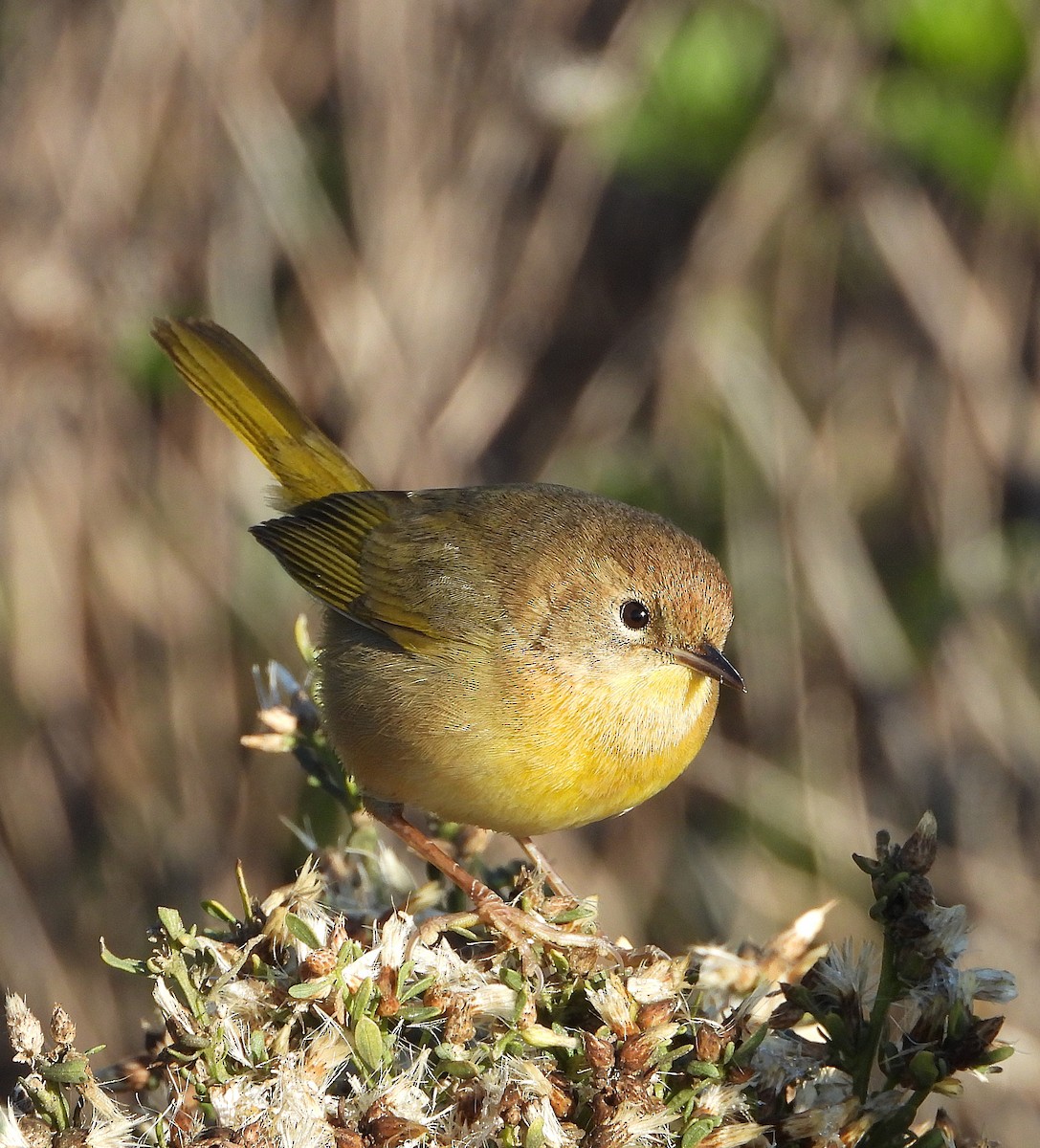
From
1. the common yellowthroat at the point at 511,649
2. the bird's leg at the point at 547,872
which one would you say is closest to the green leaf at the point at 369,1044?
→ the bird's leg at the point at 547,872

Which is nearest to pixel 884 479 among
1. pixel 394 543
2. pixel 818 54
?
pixel 818 54

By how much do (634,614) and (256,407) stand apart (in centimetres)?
114

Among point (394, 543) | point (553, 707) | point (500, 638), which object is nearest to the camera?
point (553, 707)

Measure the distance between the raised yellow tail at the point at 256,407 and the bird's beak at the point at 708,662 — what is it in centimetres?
105

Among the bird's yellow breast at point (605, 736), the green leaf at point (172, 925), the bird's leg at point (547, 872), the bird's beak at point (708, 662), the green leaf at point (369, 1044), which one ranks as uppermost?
the bird's beak at point (708, 662)

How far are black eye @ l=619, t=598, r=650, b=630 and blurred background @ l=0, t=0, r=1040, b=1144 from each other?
1686 mm

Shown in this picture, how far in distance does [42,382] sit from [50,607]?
0.69 metres

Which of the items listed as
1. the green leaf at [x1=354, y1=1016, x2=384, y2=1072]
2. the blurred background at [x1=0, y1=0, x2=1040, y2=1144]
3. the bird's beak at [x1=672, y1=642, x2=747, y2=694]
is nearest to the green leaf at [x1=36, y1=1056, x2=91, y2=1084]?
the green leaf at [x1=354, y1=1016, x2=384, y2=1072]

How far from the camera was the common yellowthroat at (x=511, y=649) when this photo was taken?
2242mm

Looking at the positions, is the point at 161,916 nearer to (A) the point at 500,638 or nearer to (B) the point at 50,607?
(A) the point at 500,638

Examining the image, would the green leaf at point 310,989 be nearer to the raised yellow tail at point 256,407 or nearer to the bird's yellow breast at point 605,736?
the bird's yellow breast at point 605,736

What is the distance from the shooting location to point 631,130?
12.7 ft

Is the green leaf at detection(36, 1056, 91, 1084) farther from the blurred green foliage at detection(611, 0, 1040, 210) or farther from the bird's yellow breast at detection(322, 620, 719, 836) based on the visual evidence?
the blurred green foliage at detection(611, 0, 1040, 210)

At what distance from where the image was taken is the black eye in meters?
2.42
